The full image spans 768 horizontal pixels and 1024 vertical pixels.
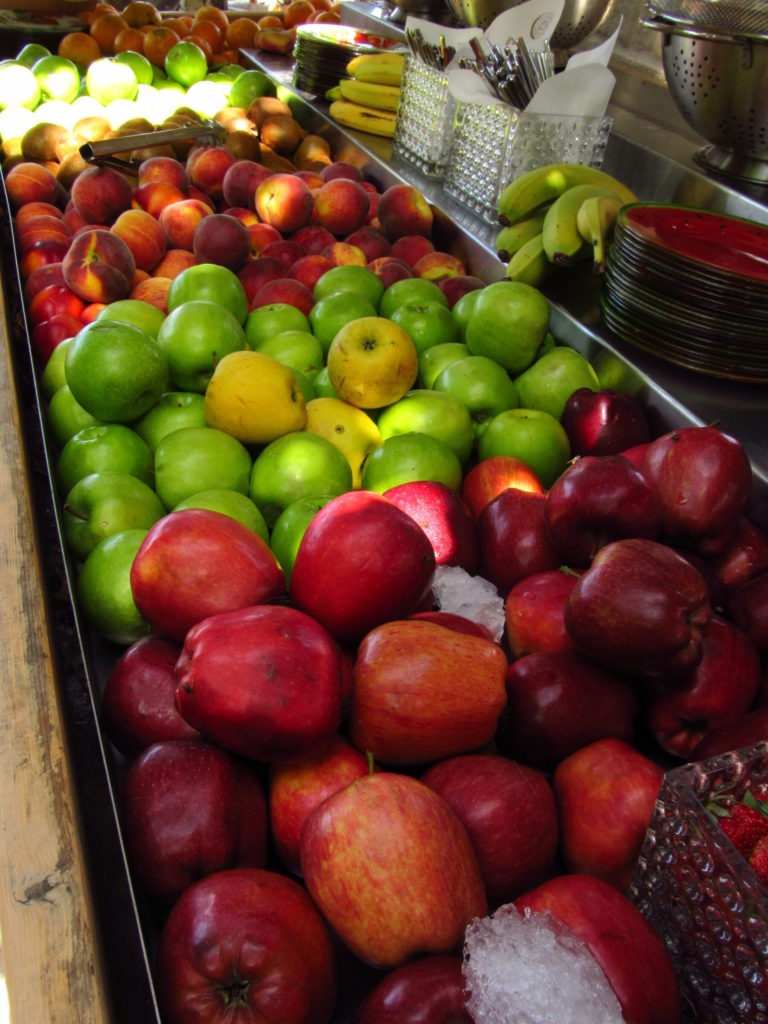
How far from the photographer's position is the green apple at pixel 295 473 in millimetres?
1482

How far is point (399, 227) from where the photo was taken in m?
2.63

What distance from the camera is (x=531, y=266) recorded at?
2.09 meters

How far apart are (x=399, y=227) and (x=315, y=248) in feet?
0.99

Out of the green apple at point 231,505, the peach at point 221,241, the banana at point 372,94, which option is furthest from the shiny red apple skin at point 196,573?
the banana at point 372,94

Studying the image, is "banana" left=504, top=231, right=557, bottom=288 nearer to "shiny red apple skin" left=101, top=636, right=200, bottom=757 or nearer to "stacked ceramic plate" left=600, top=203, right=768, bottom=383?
"stacked ceramic plate" left=600, top=203, right=768, bottom=383

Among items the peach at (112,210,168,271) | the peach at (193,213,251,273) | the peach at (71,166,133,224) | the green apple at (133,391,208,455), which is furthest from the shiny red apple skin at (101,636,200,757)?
the peach at (71,166,133,224)

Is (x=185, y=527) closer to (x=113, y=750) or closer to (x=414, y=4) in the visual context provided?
(x=113, y=750)

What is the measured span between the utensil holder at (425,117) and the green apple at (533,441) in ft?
5.05

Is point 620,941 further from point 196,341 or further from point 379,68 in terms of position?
point 379,68

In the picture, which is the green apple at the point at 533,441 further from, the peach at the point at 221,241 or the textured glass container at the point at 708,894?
the peach at the point at 221,241

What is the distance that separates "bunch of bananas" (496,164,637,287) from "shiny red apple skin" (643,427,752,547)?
804 mm

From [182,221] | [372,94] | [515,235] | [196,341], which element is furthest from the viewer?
[372,94]

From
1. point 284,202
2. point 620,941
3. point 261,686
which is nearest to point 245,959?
point 261,686

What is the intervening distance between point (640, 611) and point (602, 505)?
0.25m
